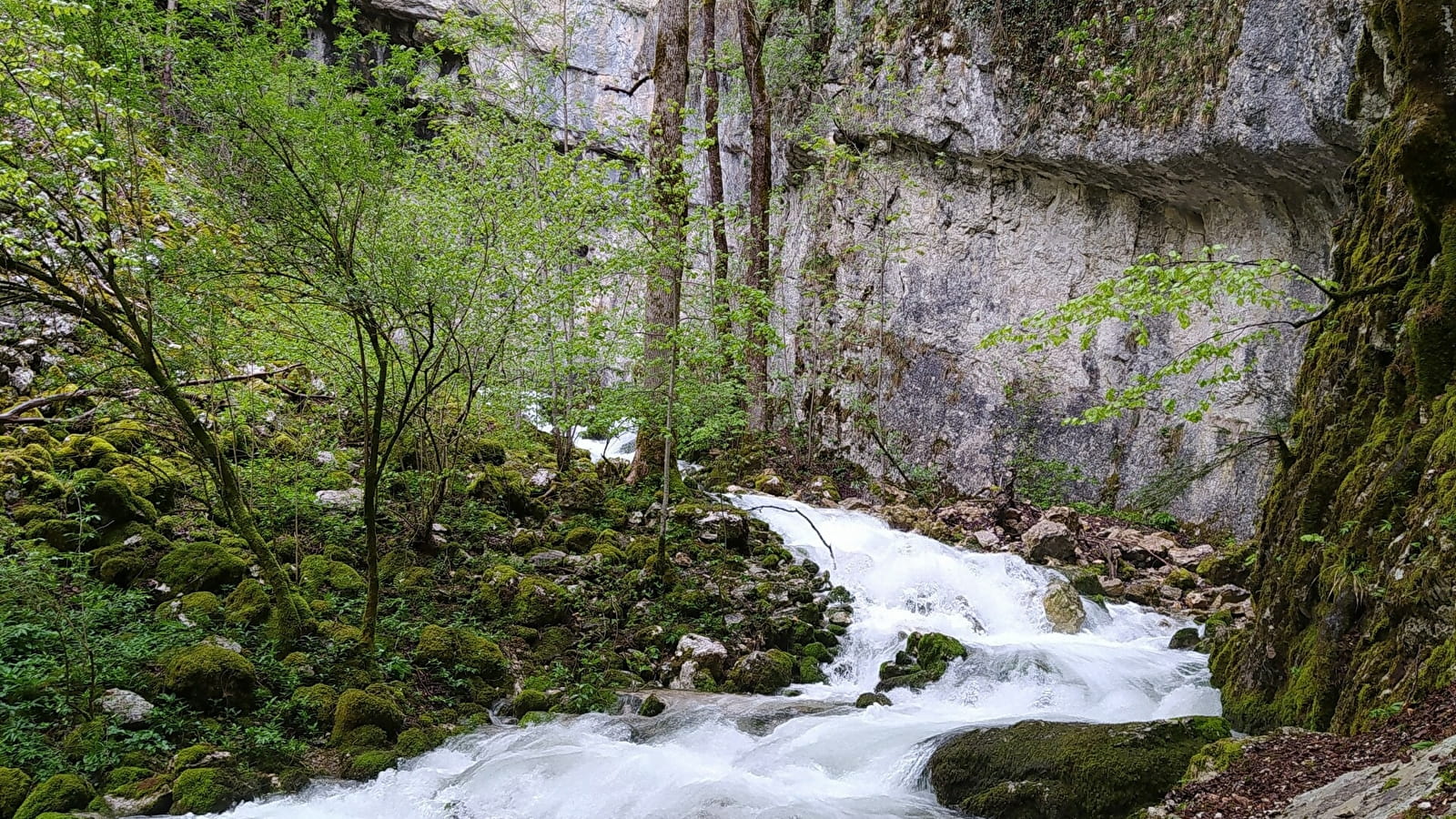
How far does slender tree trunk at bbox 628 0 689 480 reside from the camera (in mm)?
9211

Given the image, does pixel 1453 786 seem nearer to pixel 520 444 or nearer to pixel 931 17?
pixel 520 444

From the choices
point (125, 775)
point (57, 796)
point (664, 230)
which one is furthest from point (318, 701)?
point (664, 230)

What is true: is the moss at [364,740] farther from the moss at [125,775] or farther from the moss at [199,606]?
the moss at [199,606]

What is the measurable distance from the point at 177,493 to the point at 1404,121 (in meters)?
11.0

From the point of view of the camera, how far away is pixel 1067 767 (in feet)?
15.8

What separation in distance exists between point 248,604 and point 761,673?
15.5ft

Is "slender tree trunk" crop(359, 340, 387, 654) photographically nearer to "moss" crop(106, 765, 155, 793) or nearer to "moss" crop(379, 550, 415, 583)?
"moss" crop(379, 550, 415, 583)

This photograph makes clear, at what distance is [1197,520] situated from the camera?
43.2 ft

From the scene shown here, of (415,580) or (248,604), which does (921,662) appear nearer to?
(415,580)

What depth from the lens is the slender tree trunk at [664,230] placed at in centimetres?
921

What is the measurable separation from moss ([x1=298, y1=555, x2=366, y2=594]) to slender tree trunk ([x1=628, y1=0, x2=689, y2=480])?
358cm

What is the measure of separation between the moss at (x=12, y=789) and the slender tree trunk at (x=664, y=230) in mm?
5810

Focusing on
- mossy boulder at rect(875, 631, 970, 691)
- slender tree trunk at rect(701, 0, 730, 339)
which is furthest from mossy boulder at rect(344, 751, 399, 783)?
slender tree trunk at rect(701, 0, 730, 339)

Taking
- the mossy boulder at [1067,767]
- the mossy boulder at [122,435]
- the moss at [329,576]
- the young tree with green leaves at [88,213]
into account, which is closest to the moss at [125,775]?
the young tree with green leaves at [88,213]
